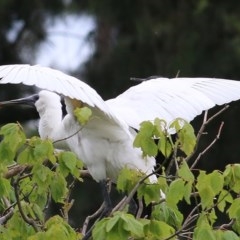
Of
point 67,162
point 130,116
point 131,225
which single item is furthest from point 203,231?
point 130,116

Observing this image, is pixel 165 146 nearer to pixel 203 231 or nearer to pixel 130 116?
pixel 203 231

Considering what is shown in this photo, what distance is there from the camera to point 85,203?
31.5ft

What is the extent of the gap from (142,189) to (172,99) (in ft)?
2.88

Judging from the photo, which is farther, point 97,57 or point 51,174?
point 97,57

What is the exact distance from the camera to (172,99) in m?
4.35

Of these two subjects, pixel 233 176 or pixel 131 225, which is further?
pixel 233 176

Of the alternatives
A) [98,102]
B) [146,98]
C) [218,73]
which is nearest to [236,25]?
[218,73]

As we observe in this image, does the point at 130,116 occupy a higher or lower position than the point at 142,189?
lower

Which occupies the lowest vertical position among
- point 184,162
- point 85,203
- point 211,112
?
point 85,203

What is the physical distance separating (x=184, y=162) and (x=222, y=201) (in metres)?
0.15

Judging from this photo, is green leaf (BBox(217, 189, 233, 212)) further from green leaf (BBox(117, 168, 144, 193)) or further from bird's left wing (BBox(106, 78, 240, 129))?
bird's left wing (BBox(106, 78, 240, 129))

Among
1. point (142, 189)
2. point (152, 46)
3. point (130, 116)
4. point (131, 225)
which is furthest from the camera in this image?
point (152, 46)

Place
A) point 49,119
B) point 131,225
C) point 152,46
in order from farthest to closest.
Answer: point 152,46 → point 49,119 → point 131,225

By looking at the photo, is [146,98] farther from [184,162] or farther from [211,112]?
[211,112]
